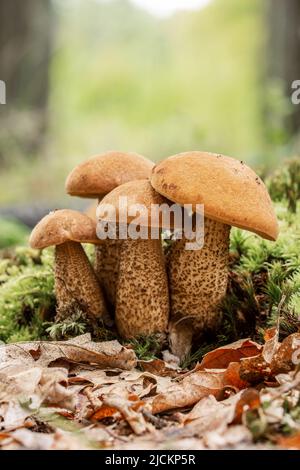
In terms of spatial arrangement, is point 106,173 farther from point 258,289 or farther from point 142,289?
point 258,289

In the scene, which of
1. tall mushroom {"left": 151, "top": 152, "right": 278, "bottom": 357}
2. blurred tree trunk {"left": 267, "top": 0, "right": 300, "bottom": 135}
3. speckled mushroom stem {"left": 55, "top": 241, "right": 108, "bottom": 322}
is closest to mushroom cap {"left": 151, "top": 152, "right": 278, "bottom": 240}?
tall mushroom {"left": 151, "top": 152, "right": 278, "bottom": 357}

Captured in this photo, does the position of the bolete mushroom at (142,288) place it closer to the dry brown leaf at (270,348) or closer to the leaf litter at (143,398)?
the leaf litter at (143,398)

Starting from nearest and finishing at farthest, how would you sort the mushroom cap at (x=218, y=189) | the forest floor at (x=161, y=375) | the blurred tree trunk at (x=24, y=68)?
the forest floor at (x=161, y=375) → the mushroom cap at (x=218, y=189) → the blurred tree trunk at (x=24, y=68)

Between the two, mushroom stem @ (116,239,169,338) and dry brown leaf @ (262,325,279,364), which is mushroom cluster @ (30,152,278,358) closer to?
mushroom stem @ (116,239,169,338)

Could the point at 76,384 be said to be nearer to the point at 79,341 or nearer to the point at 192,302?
the point at 79,341

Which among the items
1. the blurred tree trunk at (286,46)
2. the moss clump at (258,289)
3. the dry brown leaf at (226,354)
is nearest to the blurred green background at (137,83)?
the blurred tree trunk at (286,46)

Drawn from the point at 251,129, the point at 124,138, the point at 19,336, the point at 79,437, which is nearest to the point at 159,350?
the point at 19,336
